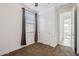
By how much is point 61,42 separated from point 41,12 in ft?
3.20

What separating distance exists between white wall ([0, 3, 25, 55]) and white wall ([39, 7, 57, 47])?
2.89 feet

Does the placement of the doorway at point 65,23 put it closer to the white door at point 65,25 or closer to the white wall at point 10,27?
the white door at point 65,25

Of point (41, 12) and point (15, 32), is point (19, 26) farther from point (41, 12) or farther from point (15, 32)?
point (41, 12)

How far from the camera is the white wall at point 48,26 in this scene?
2.10m

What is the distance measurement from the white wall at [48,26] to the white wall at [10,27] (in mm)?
879

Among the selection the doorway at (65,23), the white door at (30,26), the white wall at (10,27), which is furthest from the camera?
the white door at (30,26)

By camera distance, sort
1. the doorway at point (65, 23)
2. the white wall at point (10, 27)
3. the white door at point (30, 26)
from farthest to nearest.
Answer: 1. the white door at point (30, 26)
2. the white wall at point (10, 27)
3. the doorway at point (65, 23)

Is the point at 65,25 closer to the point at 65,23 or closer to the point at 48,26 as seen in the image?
the point at 65,23

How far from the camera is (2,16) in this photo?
2.32 meters

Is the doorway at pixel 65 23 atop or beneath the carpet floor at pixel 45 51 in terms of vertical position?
atop

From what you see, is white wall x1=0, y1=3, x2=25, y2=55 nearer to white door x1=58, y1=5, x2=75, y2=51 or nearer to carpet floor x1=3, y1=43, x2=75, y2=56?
carpet floor x1=3, y1=43, x2=75, y2=56

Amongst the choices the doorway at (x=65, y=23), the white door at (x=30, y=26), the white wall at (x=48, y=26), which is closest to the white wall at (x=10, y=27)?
the white door at (x=30, y=26)

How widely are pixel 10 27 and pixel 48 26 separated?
1.20 meters

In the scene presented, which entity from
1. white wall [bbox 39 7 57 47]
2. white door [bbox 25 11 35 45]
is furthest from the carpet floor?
white door [bbox 25 11 35 45]
